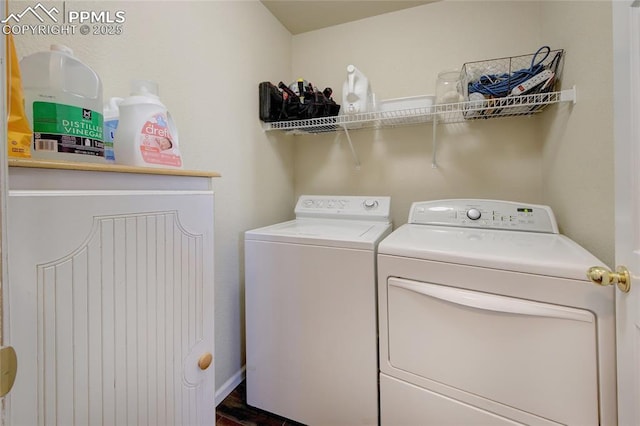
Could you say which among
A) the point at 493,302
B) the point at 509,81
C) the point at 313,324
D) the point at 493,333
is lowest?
the point at 313,324

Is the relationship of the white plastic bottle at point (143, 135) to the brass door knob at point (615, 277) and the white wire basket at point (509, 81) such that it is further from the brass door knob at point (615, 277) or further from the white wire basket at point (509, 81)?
the white wire basket at point (509, 81)

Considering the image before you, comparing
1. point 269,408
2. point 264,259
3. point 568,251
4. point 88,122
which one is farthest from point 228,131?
point 568,251

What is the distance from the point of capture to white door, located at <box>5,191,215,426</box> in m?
0.47

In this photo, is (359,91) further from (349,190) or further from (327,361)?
(327,361)

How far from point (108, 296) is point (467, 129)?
6.76ft

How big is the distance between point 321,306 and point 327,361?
0.88ft

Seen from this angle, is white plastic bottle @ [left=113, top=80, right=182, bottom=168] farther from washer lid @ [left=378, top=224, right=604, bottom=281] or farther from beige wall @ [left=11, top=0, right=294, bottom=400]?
washer lid @ [left=378, top=224, right=604, bottom=281]

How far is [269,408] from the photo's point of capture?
4.80 ft

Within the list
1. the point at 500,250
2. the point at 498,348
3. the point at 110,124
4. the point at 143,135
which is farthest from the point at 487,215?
the point at 110,124

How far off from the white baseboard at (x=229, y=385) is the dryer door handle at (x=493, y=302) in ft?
3.99

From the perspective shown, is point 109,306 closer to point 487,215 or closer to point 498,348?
point 498,348
